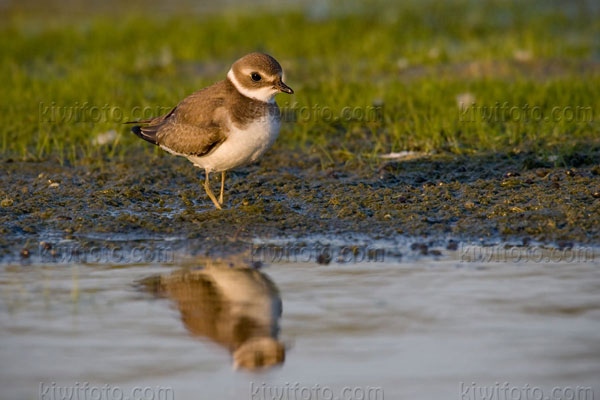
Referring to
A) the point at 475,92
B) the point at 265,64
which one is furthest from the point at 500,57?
the point at 265,64

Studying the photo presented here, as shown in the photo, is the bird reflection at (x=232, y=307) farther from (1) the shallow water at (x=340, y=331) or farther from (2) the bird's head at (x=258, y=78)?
(2) the bird's head at (x=258, y=78)

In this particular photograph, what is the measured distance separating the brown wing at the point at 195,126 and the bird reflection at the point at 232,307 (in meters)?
1.47

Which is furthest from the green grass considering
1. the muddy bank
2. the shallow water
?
the shallow water

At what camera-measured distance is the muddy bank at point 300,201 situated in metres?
6.87

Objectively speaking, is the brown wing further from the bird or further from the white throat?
the white throat

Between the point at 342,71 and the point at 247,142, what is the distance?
6.25 meters

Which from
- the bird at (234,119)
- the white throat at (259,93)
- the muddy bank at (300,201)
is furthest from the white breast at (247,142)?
the muddy bank at (300,201)

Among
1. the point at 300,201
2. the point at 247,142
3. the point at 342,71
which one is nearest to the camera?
the point at 247,142

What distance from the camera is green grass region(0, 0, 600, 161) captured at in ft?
31.5

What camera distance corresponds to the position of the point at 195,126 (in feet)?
24.3

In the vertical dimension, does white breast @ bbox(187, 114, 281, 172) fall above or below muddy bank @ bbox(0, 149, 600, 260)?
above

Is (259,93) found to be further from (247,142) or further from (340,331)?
(340,331)

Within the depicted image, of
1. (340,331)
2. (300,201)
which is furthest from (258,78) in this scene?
(340,331)

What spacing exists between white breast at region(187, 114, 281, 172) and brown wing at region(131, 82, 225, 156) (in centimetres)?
8
